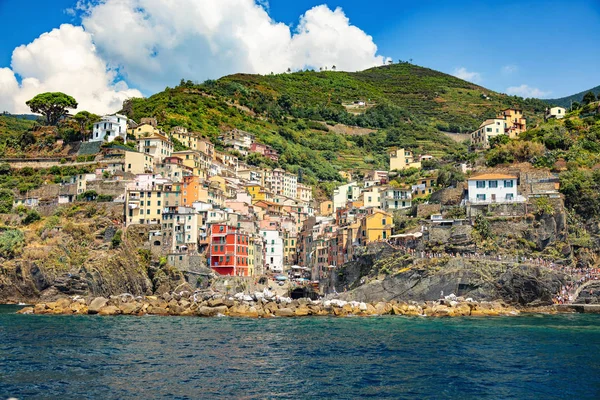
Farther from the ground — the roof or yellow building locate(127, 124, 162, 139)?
yellow building locate(127, 124, 162, 139)

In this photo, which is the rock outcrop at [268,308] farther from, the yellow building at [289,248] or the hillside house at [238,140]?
the hillside house at [238,140]

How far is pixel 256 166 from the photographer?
11162cm

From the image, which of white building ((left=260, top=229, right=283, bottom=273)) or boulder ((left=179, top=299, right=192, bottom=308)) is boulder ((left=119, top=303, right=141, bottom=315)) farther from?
white building ((left=260, top=229, right=283, bottom=273))

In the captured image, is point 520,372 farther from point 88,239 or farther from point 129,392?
point 88,239

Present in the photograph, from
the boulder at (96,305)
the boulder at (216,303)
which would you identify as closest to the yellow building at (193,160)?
the boulder at (96,305)

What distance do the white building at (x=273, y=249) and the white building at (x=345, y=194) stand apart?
16.4 m

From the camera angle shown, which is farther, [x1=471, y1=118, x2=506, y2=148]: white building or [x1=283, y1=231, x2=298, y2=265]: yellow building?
[x1=471, y1=118, x2=506, y2=148]: white building

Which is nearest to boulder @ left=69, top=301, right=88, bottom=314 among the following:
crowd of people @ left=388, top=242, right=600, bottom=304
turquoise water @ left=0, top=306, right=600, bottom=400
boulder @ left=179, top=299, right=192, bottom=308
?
turquoise water @ left=0, top=306, right=600, bottom=400

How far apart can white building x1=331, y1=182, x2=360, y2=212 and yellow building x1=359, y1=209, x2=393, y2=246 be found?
25419 millimetres

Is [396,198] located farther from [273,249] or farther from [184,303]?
[184,303]

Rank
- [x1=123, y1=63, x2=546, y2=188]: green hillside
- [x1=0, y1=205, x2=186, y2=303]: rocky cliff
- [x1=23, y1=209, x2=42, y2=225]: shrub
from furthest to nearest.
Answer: [x1=123, y1=63, x2=546, y2=188]: green hillside, [x1=23, y1=209, x2=42, y2=225]: shrub, [x1=0, y1=205, x2=186, y2=303]: rocky cliff

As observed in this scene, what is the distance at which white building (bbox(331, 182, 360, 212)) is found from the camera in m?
96.4

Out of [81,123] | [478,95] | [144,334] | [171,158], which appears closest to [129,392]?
[144,334]

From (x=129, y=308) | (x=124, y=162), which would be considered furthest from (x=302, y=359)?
(x=124, y=162)
